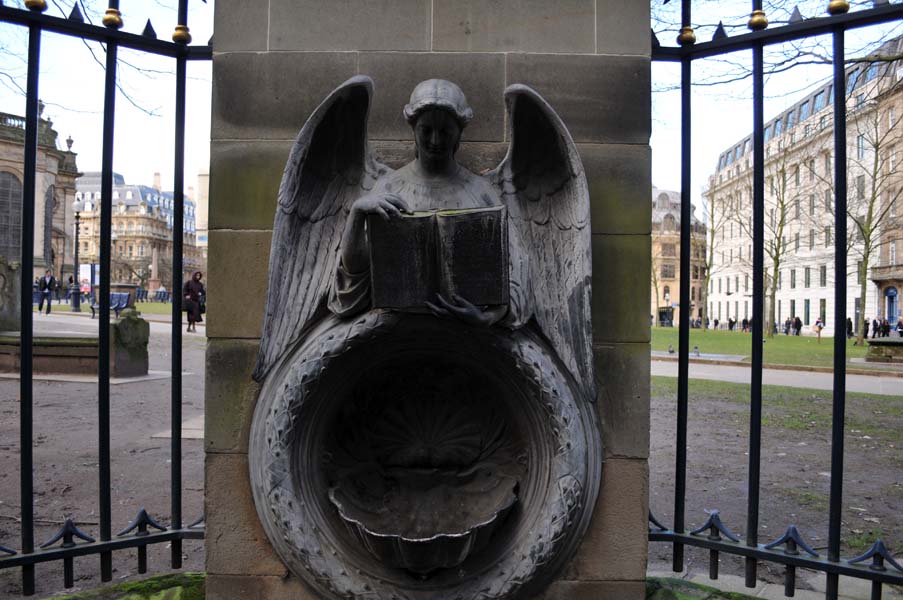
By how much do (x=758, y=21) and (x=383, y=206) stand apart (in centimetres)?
199

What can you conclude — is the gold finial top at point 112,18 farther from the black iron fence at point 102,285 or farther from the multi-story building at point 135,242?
the multi-story building at point 135,242

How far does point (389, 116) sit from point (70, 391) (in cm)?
970

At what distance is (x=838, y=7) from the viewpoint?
287cm

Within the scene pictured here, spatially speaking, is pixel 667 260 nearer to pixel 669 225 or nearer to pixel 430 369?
pixel 669 225

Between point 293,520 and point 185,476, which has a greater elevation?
point 293,520

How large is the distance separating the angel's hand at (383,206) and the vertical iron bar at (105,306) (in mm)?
1366

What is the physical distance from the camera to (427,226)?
2363 mm

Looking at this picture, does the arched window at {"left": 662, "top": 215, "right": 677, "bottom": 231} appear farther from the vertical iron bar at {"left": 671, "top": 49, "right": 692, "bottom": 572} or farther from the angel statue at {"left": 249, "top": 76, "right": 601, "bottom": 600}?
the angel statue at {"left": 249, "top": 76, "right": 601, "bottom": 600}

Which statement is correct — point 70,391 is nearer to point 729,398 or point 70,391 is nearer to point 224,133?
point 224,133

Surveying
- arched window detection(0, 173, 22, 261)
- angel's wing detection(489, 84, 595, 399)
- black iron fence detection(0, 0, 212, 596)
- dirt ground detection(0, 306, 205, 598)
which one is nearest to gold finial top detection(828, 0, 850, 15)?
angel's wing detection(489, 84, 595, 399)

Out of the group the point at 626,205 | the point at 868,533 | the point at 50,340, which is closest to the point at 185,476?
the point at 626,205

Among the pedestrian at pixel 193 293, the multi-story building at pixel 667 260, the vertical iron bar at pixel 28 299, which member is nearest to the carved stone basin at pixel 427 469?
the vertical iron bar at pixel 28 299

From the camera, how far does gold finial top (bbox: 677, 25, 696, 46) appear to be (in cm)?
319

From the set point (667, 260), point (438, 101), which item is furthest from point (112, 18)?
point (667, 260)
